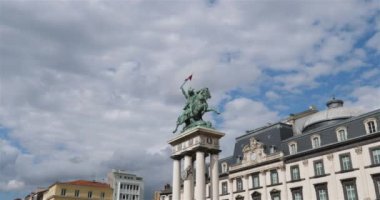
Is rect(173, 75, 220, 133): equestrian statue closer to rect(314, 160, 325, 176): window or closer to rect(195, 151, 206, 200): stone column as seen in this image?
rect(195, 151, 206, 200): stone column

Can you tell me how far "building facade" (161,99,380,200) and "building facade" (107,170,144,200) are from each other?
4779cm

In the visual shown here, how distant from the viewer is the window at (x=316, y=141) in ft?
167

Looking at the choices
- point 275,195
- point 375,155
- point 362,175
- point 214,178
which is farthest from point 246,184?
point 214,178

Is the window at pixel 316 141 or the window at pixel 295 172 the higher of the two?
the window at pixel 316 141

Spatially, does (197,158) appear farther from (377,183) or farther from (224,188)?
(224,188)

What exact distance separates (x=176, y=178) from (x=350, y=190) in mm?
22686

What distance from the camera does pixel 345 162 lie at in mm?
46719

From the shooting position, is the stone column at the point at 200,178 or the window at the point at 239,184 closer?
the stone column at the point at 200,178

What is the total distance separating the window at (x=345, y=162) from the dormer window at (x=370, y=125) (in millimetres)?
3680

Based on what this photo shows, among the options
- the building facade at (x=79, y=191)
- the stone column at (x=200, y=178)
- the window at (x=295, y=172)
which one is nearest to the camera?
the stone column at (x=200, y=178)

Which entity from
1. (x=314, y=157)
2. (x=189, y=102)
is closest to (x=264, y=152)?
(x=314, y=157)

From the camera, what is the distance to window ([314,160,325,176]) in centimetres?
4912

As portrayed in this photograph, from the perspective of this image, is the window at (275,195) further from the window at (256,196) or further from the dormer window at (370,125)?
the dormer window at (370,125)

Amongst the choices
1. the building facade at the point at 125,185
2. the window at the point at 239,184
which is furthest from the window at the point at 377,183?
the building facade at the point at 125,185
